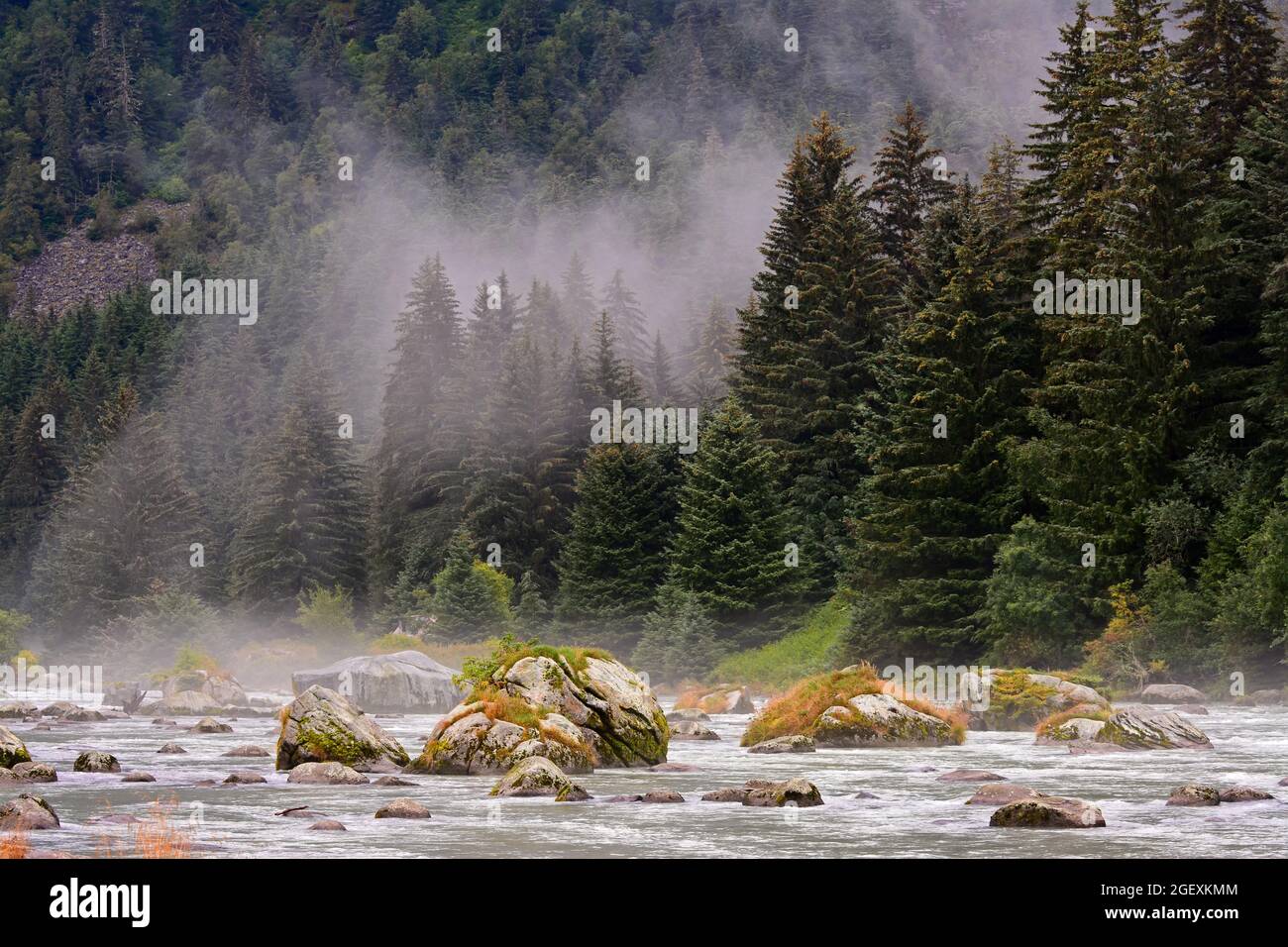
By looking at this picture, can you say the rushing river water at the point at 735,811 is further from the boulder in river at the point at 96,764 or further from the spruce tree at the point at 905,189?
the spruce tree at the point at 905,189

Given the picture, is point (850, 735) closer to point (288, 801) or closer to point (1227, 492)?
point (288, 801)

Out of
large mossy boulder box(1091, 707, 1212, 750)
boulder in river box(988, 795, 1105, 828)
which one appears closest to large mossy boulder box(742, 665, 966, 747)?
large mossy boulder box(1091, 707, 1212, 750)

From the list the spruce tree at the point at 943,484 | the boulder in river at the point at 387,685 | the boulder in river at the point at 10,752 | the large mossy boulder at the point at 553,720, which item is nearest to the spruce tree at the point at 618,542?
the spruce tree at the point at 943,484

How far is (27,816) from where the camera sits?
20828 mm

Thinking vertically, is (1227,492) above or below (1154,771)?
above

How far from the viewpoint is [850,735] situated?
34875mm

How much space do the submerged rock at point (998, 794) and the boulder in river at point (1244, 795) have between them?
273cm

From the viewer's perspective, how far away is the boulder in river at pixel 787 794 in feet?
77.9

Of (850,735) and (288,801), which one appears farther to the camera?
(850,735)

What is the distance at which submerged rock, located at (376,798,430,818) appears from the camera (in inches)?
873

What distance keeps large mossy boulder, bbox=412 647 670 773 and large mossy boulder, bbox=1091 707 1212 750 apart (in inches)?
367

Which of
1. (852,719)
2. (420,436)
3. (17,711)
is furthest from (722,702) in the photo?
(420,436)
